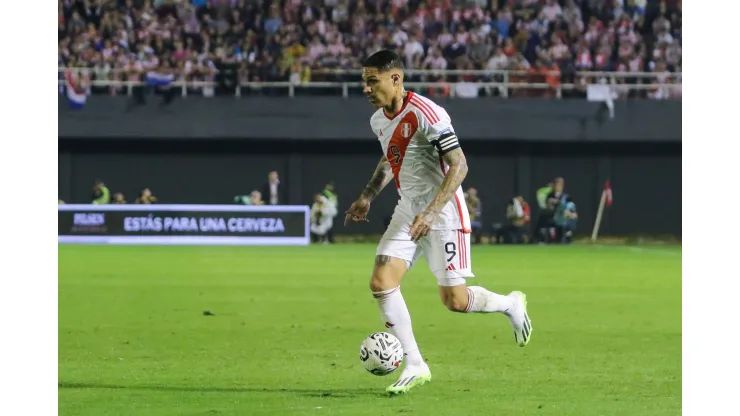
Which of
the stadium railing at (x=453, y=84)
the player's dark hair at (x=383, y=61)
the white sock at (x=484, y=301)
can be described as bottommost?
the white sock at (x=484, y=301)

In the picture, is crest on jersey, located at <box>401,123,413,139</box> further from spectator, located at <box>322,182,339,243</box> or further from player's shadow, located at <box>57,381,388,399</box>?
spectator, located at <box>322,182,339,243</box>

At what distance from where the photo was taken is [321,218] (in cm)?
3128

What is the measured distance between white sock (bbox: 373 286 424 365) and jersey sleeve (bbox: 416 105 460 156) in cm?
106

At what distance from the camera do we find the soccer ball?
8594 millimetres

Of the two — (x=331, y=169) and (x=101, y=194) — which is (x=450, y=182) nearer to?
(x=101, y=194)

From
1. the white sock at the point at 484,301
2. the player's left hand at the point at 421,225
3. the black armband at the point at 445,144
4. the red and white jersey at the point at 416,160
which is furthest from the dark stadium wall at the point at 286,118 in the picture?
the player's left hand at the point at 421,225

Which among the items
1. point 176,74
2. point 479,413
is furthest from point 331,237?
point 479,413

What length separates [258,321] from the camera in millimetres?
13625

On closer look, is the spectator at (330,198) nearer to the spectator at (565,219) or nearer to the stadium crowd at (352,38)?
the stadium crowd at (352,38)

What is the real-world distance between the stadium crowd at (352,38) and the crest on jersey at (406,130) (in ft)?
80.4

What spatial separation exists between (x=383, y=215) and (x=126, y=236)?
325 inches

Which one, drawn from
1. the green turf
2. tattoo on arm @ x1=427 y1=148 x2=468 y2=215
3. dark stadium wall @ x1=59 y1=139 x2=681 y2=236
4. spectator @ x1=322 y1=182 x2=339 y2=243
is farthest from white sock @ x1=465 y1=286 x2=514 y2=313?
dark stadium wall @ x1=59 y1=139 x2=681 y2=236

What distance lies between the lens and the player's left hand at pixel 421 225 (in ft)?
26.5

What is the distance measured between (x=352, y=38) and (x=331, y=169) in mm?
3694
